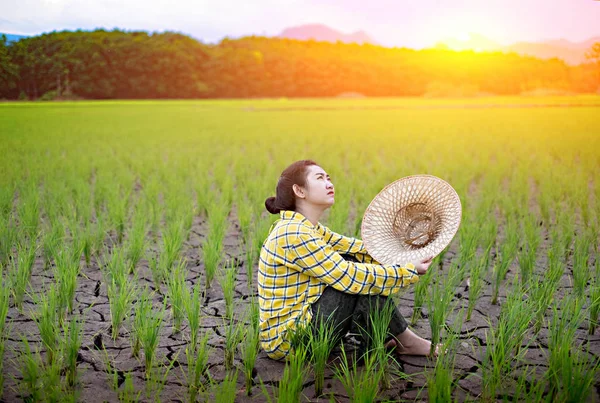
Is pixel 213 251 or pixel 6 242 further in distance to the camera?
pixel 6 242

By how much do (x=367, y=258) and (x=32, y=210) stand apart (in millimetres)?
2409

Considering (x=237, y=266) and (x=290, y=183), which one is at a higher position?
(x=290, y=183)

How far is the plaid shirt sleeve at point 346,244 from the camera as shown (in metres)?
2.06

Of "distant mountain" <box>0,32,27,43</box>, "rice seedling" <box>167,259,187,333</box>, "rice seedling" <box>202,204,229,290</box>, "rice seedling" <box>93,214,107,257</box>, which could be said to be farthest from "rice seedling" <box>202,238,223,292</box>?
"distant mountain" <box>0,32,27,43</box>

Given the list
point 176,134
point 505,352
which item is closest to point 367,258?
point 505,352

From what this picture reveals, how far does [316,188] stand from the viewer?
1.88 m

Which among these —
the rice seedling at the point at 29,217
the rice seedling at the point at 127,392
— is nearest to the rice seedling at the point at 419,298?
the rice seedling at the point at 127,392

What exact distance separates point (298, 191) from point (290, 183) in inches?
1.5

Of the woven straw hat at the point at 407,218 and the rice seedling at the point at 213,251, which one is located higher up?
the woven straw hat at the point at 407,218

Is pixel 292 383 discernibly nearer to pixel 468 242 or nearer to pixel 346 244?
pixel 346 244

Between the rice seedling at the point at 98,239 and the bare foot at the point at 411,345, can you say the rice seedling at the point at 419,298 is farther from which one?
the rice seedling at the point at 98,239

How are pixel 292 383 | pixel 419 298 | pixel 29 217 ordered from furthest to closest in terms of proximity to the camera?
pixel 29 217
pixel 419 298
pixel 292 383

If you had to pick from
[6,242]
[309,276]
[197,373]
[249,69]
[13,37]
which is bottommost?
[197,373]

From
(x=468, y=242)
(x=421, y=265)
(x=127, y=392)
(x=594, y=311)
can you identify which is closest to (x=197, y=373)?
(x=127, y=392)
